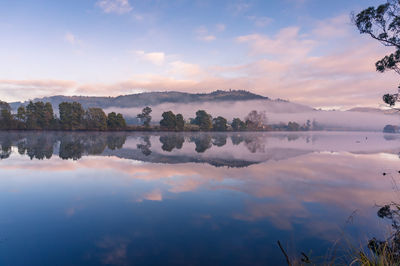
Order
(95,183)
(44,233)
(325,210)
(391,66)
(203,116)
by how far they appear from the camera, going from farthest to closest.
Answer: (203,116) < (391,66) < (95,183) < (325,210) < (44,233)

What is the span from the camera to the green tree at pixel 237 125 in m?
169

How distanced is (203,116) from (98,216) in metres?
136

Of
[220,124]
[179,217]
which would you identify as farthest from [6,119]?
[179,217]

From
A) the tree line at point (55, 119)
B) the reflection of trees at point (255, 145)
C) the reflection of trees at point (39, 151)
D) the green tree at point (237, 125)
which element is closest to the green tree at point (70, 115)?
the tree line at point (55, 119)

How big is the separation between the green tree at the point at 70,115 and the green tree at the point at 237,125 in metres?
108

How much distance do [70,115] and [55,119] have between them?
870 cm

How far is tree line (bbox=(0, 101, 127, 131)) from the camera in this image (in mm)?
99875

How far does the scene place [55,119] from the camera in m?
108

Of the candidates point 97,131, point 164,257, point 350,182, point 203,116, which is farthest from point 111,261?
point 203,116

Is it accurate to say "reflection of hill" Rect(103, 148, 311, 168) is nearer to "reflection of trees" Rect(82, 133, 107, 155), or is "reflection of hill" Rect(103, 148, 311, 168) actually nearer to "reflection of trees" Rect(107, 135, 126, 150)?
"reflection of trees" Rect(82, 133, 107, 155)

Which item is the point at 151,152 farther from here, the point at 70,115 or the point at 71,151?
the point at 70,115

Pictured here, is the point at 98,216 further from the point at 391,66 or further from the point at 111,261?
the point at 391,66

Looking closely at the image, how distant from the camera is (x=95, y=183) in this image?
1705 cm

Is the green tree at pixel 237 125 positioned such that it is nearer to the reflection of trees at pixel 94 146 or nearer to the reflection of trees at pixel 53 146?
the reflection of trees at pixel 53 146
